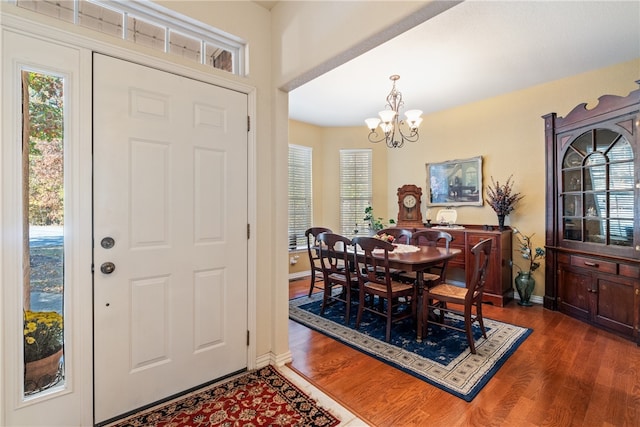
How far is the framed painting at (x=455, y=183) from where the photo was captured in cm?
433

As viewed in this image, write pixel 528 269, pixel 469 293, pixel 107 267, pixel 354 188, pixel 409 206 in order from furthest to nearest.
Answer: pixel 354 188, pixel 409 206, pixel 528 269, pixel 469 293, pixel 107 267

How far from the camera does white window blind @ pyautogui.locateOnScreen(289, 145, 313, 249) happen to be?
17.2ft

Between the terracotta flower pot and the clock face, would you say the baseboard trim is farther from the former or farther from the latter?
the terracotta flower pot

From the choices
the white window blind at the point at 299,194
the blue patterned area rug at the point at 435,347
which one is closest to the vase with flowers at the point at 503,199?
the blue patterned area rug at the point at 435,347

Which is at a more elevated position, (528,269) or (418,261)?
(418,261)

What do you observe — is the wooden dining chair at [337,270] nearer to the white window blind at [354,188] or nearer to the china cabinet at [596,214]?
the white window blind at [354,188]

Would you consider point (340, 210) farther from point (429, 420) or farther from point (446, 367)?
point (429, 420)

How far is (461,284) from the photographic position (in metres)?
4.38

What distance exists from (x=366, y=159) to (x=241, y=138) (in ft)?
12.2

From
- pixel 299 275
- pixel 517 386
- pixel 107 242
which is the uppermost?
pixel 107 242

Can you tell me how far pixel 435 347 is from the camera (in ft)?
8.60

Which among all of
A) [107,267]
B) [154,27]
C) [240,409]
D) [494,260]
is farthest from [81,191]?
[494,260]

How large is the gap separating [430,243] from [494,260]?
0.79 m

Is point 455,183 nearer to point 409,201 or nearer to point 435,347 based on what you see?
point 409,201
